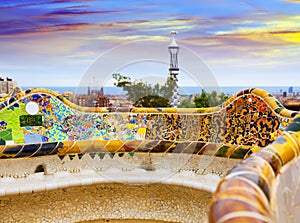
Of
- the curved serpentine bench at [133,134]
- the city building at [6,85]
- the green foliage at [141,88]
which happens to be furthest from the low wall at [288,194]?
the city building at [6,85]

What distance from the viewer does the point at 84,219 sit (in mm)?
3404

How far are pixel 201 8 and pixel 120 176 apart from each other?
12.6 feet

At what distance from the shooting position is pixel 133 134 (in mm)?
4422

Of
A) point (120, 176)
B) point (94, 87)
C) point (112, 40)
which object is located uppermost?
point (112, 40)

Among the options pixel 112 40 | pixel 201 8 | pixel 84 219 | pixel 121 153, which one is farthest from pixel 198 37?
pixel 84 219

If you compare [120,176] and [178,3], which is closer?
[120,176]

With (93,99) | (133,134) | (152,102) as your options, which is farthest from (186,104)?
(93,99)

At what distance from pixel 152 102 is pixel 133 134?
1.21 ft

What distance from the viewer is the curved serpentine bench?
141 inches

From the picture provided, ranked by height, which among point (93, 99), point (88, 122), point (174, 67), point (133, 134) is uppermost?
point (174, 67)

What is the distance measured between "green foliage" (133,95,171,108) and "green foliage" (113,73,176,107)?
0.14 ft

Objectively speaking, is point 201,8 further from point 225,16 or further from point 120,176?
point 120,176

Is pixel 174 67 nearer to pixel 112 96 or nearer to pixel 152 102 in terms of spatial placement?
pixel 152 102

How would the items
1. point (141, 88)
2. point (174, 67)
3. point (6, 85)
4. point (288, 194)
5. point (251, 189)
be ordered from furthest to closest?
point (6, 85) < point (174, 67) < point (141, 88) < point (288, 194) < point (251, 189)
